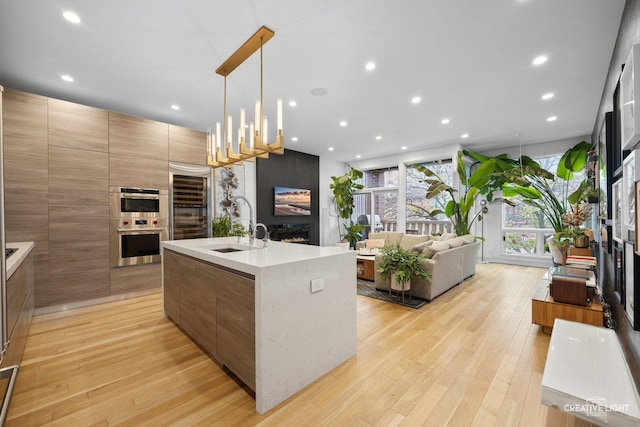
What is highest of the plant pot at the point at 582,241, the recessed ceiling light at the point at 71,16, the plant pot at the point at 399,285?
the recessed ceiling light at the point at 71,16

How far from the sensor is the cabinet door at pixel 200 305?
212 centimetres

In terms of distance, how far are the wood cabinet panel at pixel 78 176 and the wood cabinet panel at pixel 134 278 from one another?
3.23 ft

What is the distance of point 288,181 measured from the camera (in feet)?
23.1

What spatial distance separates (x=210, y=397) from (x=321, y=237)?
6.25m

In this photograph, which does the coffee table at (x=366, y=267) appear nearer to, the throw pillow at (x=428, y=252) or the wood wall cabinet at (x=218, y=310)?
the throw pillow at (x=428, y=252)

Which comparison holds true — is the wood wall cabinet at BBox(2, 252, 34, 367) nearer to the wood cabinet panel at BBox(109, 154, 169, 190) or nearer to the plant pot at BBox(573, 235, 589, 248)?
the wood cabinet panel at BBox(109, 154, 169, 190)

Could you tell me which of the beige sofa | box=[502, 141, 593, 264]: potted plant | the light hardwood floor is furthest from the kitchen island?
box=[502, 141, 593, 264]: potted plant

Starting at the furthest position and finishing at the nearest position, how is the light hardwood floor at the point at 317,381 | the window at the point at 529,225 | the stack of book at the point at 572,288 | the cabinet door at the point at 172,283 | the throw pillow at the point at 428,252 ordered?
the window at the point at 529,225 → the throw pillow at the point at 428,252 → the cabinet door at the point at 172,283 → the stack of book at the point at 572,288 → the light hardwood floor at the point at 317,381

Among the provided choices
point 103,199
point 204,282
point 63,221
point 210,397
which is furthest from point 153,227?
point 210,397

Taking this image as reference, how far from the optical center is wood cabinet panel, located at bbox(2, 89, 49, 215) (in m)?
3.08

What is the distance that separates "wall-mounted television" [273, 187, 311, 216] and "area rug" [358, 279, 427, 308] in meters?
3.13

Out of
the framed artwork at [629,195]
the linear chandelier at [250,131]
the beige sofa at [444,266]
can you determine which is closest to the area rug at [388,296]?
the beige sofa at [444,266]

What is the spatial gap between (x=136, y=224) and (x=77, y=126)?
4.70 feet

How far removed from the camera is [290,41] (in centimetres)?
257
